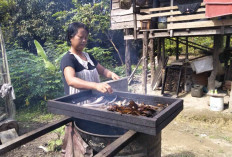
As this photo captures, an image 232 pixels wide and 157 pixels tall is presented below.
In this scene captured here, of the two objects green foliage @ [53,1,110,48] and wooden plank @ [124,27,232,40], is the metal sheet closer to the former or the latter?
wooden plank @ [124,27,232,40]

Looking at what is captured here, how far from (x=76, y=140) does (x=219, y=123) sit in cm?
577

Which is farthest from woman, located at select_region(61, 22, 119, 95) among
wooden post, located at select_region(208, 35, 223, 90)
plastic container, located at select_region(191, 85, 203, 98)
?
wooden post, located at select_region(208, 35, 223, 90)

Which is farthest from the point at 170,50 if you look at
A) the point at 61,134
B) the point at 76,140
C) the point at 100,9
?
the point at 76,140

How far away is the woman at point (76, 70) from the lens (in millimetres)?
2300

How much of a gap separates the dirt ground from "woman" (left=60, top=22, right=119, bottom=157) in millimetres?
2931

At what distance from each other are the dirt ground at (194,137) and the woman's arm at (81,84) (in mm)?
3302

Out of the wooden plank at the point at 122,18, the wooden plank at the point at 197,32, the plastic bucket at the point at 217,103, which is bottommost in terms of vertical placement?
the plastic bucket at the point at 217,103

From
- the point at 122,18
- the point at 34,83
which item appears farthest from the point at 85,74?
the point at 122,18

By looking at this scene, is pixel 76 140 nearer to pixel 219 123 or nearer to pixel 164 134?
pixel 164 134

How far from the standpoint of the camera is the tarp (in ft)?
19.4

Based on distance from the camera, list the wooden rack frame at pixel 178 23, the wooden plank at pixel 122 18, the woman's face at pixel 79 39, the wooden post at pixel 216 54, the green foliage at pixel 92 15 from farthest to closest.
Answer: the green foliage at pixel 92 15 < the wooden plank at pixel 122 18 < the wooden post at pixel 216 54 < the wooden rack frame at pixel 178 23 < the woman's face at pixel 79 39

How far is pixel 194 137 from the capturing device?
5727 millimetres

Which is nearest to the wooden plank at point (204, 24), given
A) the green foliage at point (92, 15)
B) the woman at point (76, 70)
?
the woman at point (76, 70)

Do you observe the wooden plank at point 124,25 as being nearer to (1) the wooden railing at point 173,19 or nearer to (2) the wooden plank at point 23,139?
(1) the wooden railing at point 173,19
